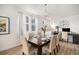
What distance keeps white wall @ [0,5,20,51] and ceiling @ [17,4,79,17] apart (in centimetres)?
24

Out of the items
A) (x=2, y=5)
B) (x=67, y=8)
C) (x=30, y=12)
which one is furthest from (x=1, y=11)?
(x=67, y=8)

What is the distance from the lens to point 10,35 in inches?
88.1

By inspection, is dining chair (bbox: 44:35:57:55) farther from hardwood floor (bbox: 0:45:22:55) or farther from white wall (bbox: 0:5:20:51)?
white wall (bbox: 0:5:20:51)

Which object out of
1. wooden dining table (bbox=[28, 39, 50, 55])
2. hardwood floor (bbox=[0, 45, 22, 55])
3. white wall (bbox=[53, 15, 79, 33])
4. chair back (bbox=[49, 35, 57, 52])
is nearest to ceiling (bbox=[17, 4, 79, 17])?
white wall (bbox=[53, 15, 79, 33])

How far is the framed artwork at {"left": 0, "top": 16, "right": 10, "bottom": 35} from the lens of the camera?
220 cm

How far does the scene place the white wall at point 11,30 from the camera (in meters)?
2.17

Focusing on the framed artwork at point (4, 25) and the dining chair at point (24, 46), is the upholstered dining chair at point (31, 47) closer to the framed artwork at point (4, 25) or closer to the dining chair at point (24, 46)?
the dining chair at point (24, 46)

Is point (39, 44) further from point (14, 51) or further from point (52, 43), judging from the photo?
point (14, 51)

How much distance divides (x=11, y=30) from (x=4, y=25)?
0.21 metres

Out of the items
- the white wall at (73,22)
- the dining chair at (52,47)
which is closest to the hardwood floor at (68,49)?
the dining chair at (52,47)

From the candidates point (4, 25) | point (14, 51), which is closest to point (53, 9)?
point (4, 25)

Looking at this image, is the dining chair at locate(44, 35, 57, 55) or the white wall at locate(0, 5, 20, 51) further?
the dining chair at locate(44, 35, 57, 55)
